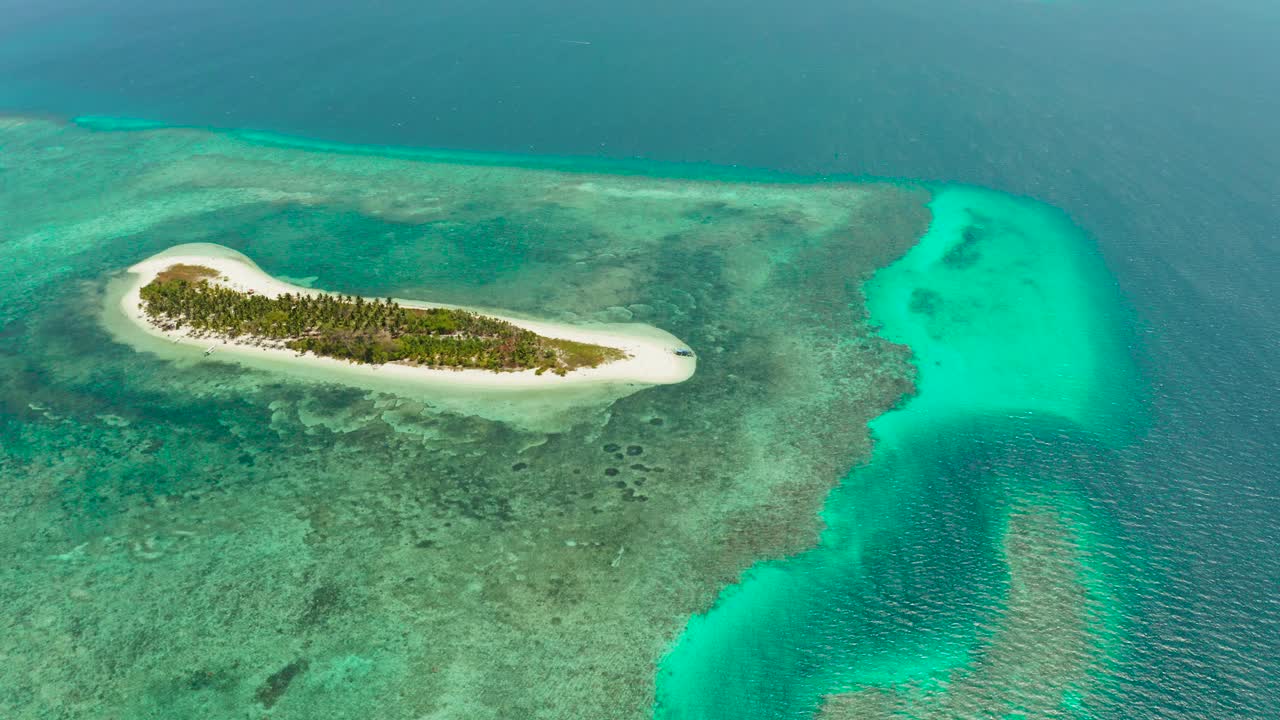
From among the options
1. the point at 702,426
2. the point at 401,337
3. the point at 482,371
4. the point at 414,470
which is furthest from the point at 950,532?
the point at 401,337

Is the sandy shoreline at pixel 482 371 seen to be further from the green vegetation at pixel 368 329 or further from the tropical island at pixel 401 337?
the green vegetation at pixel 368 329

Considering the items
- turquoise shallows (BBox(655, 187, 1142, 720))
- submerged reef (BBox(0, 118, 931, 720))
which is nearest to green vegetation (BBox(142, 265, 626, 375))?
submerged reef (BBox(0, 118, 931, 720))

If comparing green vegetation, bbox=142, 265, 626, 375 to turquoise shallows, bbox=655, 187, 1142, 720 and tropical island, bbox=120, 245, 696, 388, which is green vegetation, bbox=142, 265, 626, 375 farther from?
turquoise shallows, bbox=655, 187, 1142, 720

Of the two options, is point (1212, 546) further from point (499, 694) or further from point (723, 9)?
point (723, 9)

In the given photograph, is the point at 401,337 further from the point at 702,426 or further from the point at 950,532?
the point at 950,532

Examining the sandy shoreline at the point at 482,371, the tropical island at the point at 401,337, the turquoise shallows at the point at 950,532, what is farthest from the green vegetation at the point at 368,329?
the turquoise shallows at the point at 950,532

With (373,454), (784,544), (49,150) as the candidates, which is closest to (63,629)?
(373,454)
